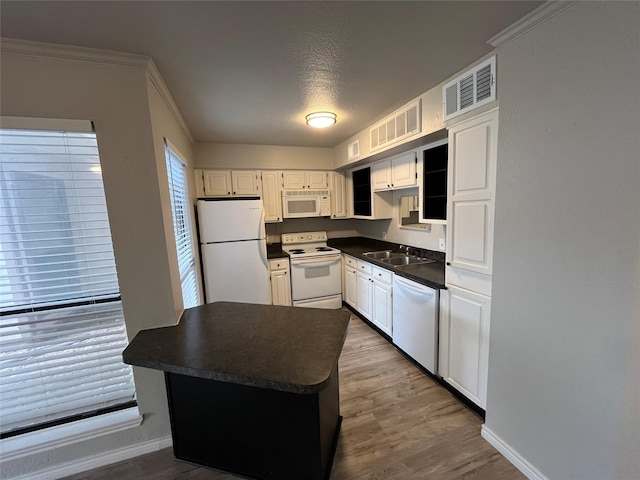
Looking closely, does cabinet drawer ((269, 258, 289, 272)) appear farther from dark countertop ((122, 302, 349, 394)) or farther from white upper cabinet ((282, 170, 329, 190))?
dark countertop ((122, 302, 349, 394))

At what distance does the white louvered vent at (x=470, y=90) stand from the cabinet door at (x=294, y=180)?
233 cm

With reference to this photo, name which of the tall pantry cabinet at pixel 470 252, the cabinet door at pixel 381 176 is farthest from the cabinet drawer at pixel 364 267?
the tall pantry cabinet at pixel 470 252

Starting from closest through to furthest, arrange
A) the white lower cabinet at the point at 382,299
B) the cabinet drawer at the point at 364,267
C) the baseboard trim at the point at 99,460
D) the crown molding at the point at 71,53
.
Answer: the crown molding at the point at 71,53 → the baseboard trim at the point at 99,460 → the white lower cabinet at the point at 382,299 → the cabinet drawer at the point at 364,267

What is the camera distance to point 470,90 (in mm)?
1684

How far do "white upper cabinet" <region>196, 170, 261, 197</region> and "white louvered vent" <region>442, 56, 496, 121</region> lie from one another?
2.58m

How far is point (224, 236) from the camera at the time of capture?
312 cm

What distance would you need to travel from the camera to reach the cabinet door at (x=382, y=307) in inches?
113

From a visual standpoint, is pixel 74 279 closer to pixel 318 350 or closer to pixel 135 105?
pixel 135 105

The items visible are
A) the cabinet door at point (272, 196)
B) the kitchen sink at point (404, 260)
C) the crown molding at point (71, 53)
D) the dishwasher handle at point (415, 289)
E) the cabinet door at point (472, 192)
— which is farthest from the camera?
the cabinet door at point (272, 196)

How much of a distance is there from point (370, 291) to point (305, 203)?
5.27ft

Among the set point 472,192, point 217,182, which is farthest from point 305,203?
point 472,192

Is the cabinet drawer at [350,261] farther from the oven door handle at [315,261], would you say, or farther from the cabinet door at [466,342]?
the cabinet door at [466,342]

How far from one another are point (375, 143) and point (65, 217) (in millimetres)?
2615

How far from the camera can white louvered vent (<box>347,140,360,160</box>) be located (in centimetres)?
324
